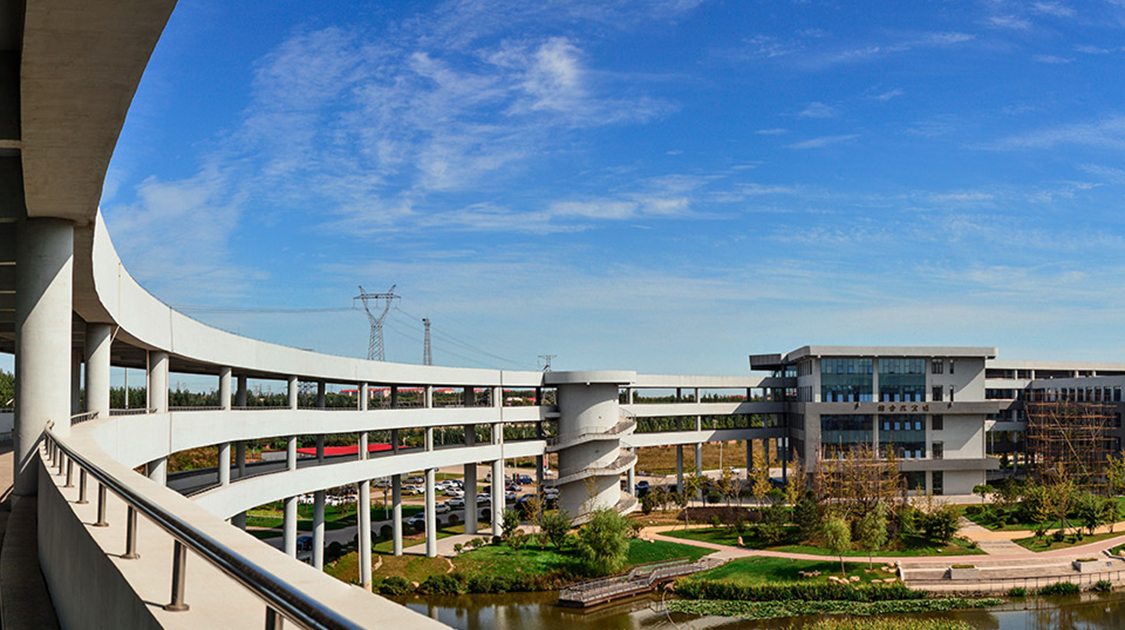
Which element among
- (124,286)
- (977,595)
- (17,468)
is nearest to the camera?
(17,468)

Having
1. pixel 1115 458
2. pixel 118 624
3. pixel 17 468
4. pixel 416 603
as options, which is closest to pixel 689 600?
pixel 416 603

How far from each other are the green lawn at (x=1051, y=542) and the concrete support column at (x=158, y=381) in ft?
128

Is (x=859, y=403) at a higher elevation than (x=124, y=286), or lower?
lower

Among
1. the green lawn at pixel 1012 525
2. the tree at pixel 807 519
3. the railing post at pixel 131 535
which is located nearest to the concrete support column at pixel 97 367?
the railing post at pixel 131 535

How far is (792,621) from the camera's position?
32.3 metres

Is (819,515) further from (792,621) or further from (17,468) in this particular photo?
(17,468)

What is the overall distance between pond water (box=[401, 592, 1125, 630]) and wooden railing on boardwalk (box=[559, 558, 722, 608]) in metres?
0.50

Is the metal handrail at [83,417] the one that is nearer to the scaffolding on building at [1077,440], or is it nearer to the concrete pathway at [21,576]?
the concrete pathway at [21,576]

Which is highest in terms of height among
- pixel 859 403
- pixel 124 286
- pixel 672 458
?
pixel 124 286

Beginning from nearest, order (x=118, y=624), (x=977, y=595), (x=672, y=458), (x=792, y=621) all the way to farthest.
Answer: (x=118, y=624) → (x=792, y=621) → (x=977, y=595) → (x=672, y=458)

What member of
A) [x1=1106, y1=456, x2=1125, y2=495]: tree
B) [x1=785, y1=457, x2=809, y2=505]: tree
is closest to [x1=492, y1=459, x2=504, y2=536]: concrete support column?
[x1=785, y1=457, x2=809, y2=505]: tree

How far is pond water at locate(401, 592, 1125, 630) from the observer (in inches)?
1252

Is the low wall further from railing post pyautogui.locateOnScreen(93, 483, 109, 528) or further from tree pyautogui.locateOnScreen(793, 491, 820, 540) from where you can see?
tree pyautogui.locateOnScreen(793, 491, 820, 540)

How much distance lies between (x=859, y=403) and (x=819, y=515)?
1393 centimetres
